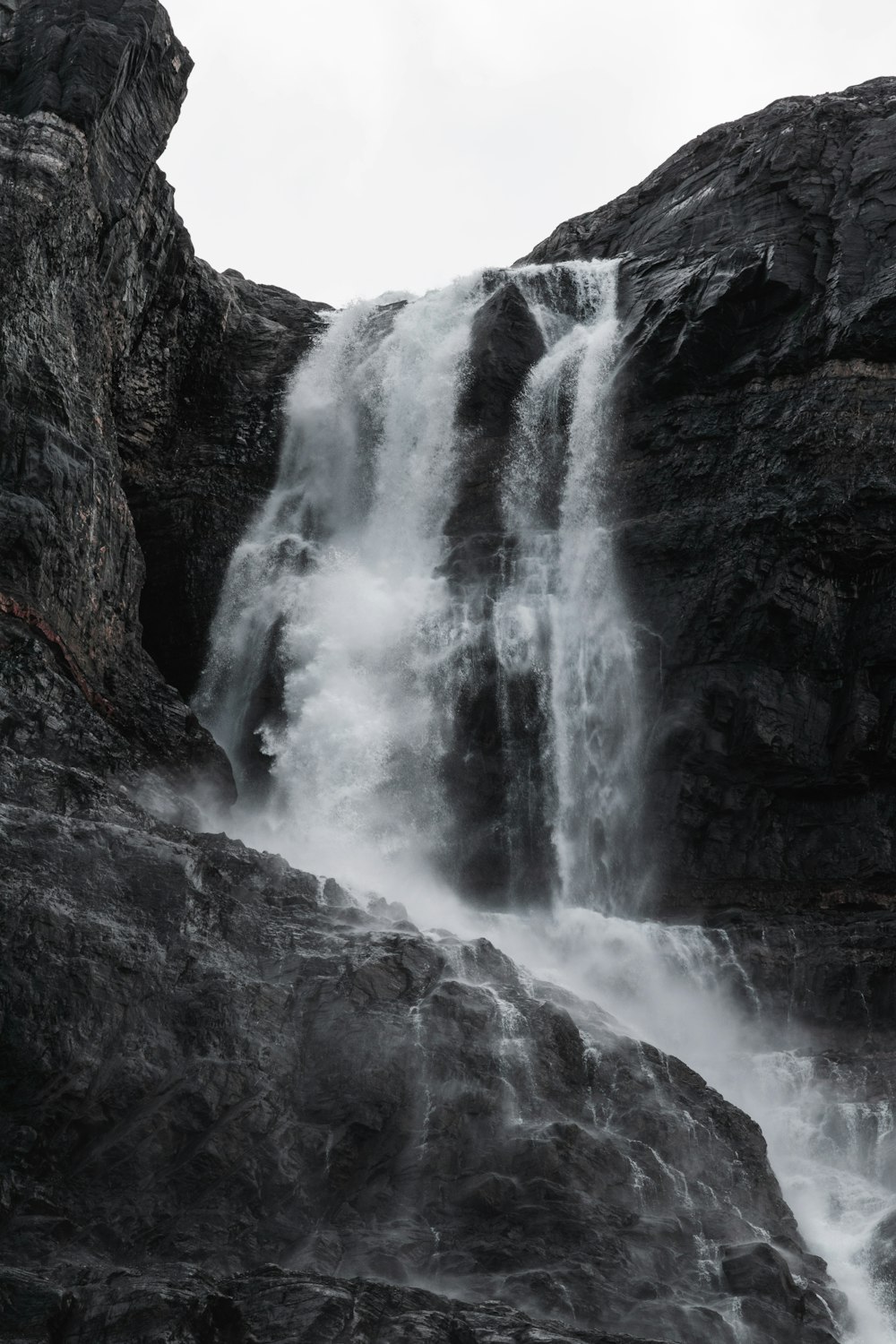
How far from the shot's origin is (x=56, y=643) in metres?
25.2

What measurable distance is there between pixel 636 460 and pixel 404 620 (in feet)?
25.7

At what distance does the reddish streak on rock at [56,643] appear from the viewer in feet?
79.7

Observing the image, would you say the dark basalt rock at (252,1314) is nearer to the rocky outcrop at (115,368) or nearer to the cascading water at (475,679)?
the cascading water at (475,679)

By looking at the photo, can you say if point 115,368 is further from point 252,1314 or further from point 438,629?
point 252,1314

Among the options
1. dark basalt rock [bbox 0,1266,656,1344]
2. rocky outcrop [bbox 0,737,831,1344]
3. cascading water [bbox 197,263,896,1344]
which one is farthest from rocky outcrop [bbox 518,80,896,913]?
dark basalt rock [bbox 0,1266,656,1344]

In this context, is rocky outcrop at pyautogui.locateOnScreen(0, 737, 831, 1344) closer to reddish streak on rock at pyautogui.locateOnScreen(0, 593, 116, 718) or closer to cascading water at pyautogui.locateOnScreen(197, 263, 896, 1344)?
reddish streak on rock at pyautogui.locateOnScreen(0, 593, 116, 718)

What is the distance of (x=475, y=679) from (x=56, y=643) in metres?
11.8

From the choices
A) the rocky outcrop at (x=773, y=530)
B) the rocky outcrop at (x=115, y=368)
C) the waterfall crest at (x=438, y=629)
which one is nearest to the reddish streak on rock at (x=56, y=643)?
the rocky outcrop at (x=115, y=368)

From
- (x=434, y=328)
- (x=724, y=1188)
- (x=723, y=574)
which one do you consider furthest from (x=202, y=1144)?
(x=434, y=328)

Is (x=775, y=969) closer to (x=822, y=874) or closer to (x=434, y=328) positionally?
(x=822, y=874)

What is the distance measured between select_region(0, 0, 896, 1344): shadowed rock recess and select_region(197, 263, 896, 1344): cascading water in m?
0.92

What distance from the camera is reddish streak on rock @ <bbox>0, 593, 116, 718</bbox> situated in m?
24.3

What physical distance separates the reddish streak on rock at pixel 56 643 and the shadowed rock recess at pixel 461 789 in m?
0.10

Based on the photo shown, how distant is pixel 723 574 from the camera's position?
33281mm
